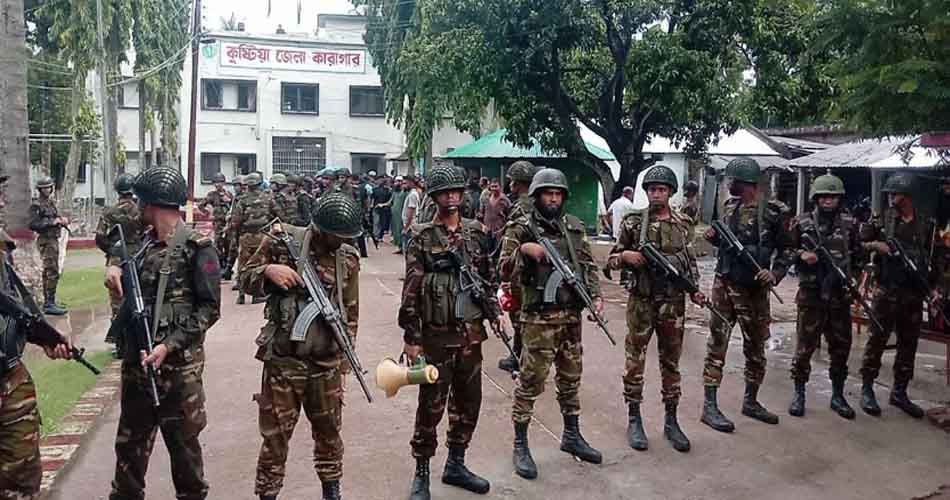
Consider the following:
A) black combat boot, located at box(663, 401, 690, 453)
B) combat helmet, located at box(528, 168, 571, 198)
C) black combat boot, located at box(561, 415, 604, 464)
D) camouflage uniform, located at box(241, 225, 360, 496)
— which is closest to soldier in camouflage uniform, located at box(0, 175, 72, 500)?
camouflage uniform, located at box(241, 225, 360, 496)

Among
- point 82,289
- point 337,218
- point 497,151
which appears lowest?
point 82,289

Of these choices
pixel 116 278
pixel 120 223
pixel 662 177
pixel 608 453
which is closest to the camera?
pixel 116 278

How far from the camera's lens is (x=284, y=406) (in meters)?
4.27

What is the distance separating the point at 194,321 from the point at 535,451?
8.69 ft

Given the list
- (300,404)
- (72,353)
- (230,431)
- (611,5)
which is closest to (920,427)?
(300,404)

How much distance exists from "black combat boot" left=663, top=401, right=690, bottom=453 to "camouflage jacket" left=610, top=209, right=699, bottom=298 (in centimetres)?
83

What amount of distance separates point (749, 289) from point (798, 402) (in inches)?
44.3

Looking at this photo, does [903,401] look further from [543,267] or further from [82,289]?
[82,289]

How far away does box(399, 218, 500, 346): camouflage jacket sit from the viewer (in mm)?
4812

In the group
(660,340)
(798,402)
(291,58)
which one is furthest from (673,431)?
(291,58)

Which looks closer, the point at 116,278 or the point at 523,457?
the point at 116,278

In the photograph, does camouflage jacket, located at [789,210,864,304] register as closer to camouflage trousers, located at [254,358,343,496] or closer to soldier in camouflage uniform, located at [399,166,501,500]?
soldier in camouflage uniform, located at [399,166,501,500]

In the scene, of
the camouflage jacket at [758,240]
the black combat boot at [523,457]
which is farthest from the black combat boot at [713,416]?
the black combat boot at [523,457]

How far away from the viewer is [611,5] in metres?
13.0
